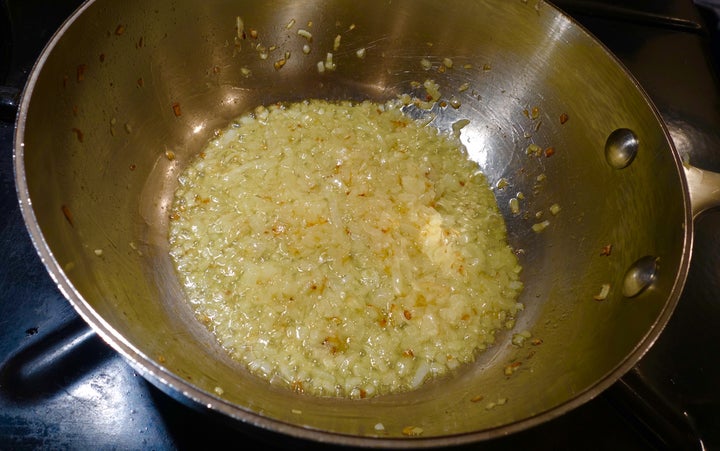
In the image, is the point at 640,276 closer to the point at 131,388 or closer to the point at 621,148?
the point at 621,148

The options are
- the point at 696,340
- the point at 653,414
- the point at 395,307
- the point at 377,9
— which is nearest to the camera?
the point at 653,414

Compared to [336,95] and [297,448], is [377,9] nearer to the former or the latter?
[336,95]

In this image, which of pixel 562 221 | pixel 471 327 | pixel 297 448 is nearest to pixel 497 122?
pixel 562 221

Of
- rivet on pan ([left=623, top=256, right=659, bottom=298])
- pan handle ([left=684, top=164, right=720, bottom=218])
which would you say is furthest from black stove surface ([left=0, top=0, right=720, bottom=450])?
pan handle ([left=684, top=164, right=720, bottom=218])

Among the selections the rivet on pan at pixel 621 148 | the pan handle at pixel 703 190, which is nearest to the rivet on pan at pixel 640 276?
the pan handle at pixel 703 190

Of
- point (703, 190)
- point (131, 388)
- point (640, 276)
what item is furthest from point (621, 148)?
point (131, 388)
